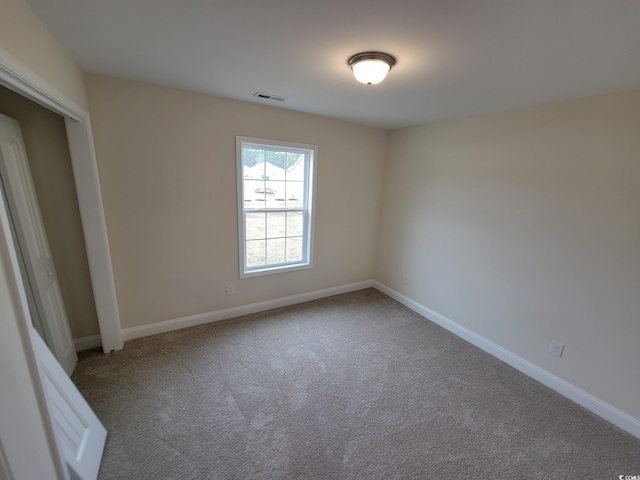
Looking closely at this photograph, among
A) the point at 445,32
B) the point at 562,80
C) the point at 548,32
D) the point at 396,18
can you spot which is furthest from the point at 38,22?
the point at 562,80

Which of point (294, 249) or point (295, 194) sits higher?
point (295, 194)

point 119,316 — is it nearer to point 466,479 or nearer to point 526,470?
point 466,479

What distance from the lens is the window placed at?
113 inches

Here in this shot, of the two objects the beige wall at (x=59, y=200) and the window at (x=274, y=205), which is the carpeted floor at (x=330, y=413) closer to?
the beige wall at (x=59, y=200)

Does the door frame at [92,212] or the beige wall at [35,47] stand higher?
the beige wall at [35,47]

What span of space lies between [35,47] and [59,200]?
1.27 metres

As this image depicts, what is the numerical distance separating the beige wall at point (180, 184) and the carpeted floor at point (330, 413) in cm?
50

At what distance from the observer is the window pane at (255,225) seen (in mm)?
3007

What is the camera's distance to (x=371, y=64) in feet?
4.90

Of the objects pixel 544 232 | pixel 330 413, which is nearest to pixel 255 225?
pixel 330 413

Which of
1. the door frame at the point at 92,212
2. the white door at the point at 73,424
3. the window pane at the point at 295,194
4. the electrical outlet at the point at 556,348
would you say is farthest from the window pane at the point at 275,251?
the electrical outlet at the point at 556,348

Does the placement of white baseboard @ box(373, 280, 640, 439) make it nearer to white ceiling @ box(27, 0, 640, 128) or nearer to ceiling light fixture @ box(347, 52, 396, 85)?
white ceiling @ box(27, 0, 640, 128)

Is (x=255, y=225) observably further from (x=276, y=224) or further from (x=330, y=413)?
(x=330, y=413)

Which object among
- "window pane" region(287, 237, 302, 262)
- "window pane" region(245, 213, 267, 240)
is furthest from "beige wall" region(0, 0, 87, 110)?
Result: "window pane" region(287, 237, 302, 262)
